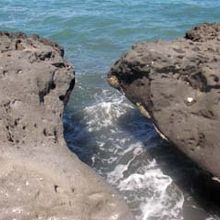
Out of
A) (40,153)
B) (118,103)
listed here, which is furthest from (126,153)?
(40,153)

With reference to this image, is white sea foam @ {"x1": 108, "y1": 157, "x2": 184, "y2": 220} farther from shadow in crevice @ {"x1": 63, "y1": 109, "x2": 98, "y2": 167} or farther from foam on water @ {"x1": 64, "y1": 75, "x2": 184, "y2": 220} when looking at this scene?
shadow in crevice @ {"x1": 63, "y1": 109, "x2": 98, "y2": 167}

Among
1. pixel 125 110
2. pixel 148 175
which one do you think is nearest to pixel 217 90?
pixel 148 175

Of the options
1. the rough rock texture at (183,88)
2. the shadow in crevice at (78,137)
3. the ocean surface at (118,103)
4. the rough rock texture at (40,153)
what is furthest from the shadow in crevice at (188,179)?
the rough rock texture at (40,153)

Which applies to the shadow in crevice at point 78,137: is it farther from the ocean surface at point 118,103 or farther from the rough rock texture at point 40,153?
the rough rock texture at point 40,153

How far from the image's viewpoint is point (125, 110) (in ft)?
29.4

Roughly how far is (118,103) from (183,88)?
284cm

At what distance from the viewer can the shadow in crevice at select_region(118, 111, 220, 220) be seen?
6.34 m

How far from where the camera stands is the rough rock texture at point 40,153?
4.43m

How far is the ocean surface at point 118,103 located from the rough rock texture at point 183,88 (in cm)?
82

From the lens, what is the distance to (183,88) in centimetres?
652

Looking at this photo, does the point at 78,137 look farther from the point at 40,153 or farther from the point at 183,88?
the point at 40,153

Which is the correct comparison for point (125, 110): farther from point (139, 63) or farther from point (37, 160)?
point (37, 160)

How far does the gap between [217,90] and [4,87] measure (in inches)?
102

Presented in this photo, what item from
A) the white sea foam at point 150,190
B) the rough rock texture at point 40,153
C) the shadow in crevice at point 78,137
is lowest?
the white sea foam at point 150,190
